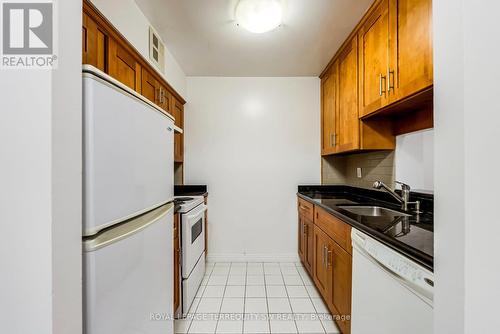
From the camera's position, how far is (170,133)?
1.32 meters

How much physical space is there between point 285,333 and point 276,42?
2.52 meters

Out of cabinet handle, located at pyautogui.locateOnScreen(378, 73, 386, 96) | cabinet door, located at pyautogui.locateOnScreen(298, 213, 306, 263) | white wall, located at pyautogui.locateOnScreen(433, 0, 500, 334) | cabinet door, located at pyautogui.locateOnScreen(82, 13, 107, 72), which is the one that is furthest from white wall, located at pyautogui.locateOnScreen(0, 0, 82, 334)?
cabinet door, located at pyautogui.locateOnScreen(298, 213, 306, 263)

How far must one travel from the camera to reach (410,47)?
50.2 inches

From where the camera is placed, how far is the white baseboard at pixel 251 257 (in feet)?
9.73

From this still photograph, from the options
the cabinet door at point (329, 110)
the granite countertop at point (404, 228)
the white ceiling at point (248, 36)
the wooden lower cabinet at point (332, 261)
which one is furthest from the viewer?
the cabinet door at point (329, 110)

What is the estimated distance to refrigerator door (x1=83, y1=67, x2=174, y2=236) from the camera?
2.18ft

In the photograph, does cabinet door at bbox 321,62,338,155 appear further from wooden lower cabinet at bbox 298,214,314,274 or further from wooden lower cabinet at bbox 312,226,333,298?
wooden lower cabinet at bbox 312,226,333,298

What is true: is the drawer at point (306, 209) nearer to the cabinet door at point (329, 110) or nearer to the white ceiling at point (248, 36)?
the cabinet door at point (329, 110)

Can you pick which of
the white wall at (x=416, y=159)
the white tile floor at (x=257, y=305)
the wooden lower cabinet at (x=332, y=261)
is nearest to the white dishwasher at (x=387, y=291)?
the wooden lower cabinet at (x=332, y=261)

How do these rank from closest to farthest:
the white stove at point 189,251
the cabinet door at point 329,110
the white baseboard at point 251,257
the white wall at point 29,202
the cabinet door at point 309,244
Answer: the white wall at point 29,202 → the white stove at point 189,251 → the cabinet door at point 309,244 → the cabinet door at point 329,110 → the white baseboard at point 251,257

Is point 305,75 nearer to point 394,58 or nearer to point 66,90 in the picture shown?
point 394,58

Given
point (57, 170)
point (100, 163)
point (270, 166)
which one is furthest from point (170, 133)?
point (270, 166)

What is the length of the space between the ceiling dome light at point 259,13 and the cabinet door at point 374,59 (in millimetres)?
697

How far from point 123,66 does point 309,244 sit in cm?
235
